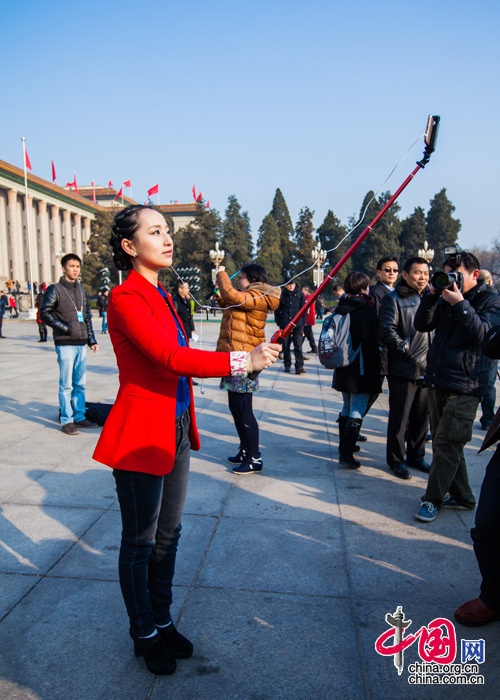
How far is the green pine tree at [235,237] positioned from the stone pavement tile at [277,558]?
46075mm

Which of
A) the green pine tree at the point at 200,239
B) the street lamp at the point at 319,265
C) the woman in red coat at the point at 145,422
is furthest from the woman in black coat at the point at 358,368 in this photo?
the green pine tree at the point at 200,239

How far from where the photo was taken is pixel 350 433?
4871 millimetres

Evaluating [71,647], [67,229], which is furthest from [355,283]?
[67,229]

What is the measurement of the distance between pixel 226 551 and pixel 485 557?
4.97ft

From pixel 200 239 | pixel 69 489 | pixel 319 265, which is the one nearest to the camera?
pixel 319 265

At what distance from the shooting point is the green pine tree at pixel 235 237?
50.6m

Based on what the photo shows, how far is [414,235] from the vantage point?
172 ft

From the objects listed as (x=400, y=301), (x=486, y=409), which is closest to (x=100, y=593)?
(x=400, y=301)

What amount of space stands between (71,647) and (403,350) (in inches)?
135

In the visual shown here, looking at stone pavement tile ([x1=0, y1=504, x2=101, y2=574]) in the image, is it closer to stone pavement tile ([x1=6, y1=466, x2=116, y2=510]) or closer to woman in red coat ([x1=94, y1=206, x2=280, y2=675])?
stone pavement tile ([x1=6, y1=466, x2=116, y2=510])

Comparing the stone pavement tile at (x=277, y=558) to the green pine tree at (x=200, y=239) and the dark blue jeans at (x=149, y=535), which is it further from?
the green pine tree at (x=200, y=239)

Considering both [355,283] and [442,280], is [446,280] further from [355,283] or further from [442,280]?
[355,283]

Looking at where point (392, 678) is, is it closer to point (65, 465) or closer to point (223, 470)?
point (223, 470)

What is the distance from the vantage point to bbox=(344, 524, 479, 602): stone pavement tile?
2855 millimetres
